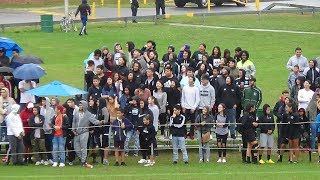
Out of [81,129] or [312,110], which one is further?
[312,110]

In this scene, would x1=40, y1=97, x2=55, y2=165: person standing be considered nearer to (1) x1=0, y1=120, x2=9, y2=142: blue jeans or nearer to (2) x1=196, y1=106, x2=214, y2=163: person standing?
(1) x1=0, y1=120, x2=9, y2=142: blue jeans

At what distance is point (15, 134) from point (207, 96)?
5.30m

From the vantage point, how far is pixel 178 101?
28.3 meters

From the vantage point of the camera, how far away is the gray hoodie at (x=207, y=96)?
1105 inches

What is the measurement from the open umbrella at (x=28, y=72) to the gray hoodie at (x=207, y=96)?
14.6ft

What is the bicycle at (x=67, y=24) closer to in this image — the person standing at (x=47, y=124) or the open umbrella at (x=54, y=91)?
the open umbrella at (x=54, y=91)

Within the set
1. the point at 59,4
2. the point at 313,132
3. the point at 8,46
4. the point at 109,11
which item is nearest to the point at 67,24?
the point at 109,11

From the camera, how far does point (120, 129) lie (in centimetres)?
2689

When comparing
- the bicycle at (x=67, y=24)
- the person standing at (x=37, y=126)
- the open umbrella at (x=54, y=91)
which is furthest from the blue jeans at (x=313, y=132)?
the bicycle at (x=67, y=24)

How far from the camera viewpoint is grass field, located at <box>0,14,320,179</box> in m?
25.5

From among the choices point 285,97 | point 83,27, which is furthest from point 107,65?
point 83,27

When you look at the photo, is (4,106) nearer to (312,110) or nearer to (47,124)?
(47,124)

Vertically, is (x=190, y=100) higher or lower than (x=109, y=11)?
lower

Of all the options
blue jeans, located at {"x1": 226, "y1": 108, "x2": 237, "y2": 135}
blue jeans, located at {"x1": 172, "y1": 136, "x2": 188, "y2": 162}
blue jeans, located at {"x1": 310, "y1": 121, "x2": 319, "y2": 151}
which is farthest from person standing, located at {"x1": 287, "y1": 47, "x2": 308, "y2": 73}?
blue jeans, located at {"x1": 172, "y1": 136, "x2": 188, "y2": 162}
